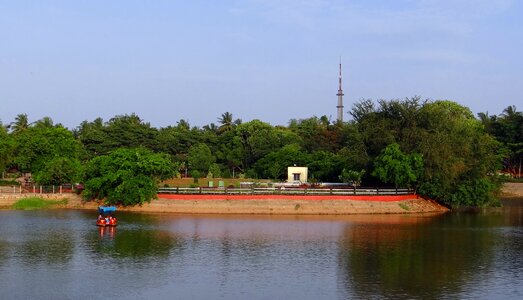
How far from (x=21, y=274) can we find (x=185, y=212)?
29.4 meters

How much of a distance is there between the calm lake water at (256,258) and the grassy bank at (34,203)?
193 inches

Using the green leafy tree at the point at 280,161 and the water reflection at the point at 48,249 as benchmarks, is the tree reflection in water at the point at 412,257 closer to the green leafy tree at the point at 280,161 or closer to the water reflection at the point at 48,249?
the water reflection at the point at 48,249

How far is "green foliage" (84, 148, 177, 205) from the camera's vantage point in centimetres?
6431

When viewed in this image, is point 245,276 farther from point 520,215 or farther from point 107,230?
point 520,215

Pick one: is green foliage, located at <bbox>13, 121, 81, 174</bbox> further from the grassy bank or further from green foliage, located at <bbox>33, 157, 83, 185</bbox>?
the grassy bank

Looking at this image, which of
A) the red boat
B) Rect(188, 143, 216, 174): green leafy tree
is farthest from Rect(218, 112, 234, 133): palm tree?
the red boat

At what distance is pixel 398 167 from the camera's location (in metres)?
68.1

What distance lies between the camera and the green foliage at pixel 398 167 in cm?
6825

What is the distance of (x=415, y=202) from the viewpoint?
69.7 meters

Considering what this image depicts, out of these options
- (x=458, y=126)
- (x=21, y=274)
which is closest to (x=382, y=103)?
(x=458, y=126)

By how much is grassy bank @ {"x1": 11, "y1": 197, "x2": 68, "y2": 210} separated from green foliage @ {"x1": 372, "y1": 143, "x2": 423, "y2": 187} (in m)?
31.9

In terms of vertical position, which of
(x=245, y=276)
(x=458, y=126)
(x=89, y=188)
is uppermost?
(x=458, y=126)

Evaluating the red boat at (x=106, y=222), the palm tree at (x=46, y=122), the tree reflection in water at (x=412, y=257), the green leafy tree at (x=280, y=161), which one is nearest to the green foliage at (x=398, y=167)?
the tree reflection in water at (x=412, y=257)

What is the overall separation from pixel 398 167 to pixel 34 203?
3593 centimetres
